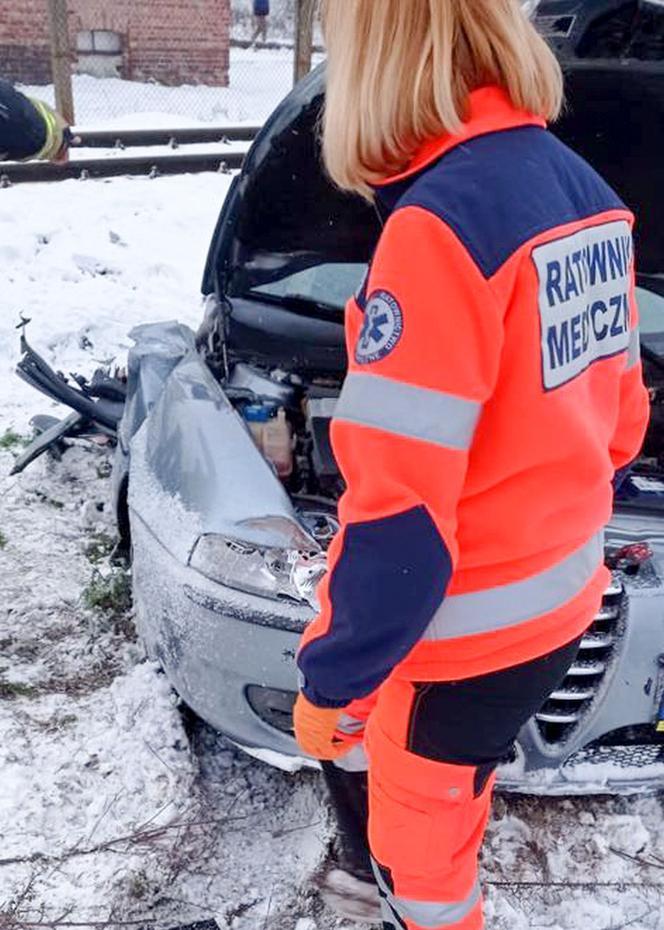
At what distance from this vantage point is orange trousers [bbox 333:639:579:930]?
5.27 ft

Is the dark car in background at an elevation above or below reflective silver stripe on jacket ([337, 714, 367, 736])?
above

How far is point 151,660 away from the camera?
2791mm

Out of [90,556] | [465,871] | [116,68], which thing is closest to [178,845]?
[465,871]

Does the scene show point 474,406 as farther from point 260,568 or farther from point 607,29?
point 607,29

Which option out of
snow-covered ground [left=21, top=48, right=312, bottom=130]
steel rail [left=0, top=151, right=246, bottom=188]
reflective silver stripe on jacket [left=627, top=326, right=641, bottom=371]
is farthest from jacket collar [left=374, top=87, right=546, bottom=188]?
snow-covered ground [left=21, top=48, right=312, bottom=130]

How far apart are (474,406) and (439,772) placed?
27.5 inches

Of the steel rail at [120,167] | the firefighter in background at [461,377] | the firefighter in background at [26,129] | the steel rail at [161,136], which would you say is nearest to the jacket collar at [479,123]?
the firefighter in background at [461,377]

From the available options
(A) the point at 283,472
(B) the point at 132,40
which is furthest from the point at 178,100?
(A) the point at 283,472

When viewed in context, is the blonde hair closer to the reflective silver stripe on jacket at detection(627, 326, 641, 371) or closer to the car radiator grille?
the reflective silver stripe on jacket at detection(627, 326, 641, 371)

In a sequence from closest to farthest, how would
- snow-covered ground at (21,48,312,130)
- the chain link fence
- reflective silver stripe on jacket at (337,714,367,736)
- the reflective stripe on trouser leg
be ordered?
the reflective stripe on trouser leg → reflective silver stripe on jacket at (337,714,367,736) → snow-covered ground at (21,48,312,130) → the chain link fence

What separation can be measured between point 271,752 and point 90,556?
1507 mm

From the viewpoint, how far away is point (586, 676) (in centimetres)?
234

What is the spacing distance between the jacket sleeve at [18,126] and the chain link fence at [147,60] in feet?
32.3

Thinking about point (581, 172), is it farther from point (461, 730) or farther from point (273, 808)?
point (273, 808)
